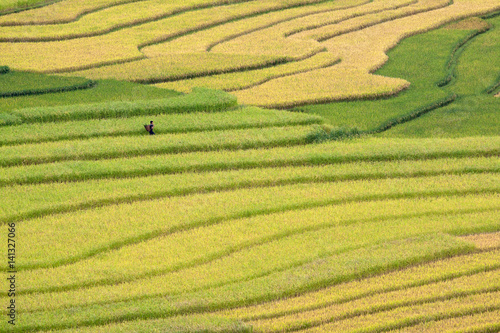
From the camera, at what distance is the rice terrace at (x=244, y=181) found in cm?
1436

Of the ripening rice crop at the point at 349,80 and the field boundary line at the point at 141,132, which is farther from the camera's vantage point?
the ripening rice crop at the point at 349,80

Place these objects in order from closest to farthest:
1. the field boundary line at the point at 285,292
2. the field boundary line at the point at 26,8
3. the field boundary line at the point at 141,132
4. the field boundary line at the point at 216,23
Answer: the field boundary line at the point at 285,292 → the field boundary line at the point at 141,132 → the field boundary line at the point at 216,23 → the field boundary line at the point at 26,8

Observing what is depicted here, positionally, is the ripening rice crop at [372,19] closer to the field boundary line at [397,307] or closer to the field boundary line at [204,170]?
the field boundary line at [204,170]

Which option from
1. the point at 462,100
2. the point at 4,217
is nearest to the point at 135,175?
the point at 4,217

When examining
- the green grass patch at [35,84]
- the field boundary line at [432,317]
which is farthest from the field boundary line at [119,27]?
the field boundary line at [432,317]

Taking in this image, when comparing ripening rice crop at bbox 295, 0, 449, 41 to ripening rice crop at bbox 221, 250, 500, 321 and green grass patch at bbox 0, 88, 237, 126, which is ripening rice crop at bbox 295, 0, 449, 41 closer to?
green grass patch at bbox 0, 88, 237, 126

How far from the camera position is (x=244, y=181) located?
20.2m

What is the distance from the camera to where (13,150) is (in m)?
21.1

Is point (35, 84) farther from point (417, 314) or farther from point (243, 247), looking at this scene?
point (417, 314)

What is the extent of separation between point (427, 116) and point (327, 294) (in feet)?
48.3

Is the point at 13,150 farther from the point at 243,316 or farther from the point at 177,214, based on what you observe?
the point at 243,316

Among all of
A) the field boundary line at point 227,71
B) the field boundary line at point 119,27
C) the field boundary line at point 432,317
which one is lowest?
the field boundary line at point 432,317

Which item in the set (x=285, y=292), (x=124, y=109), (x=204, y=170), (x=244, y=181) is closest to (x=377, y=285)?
(x=285, y=292)

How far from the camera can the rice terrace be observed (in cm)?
1436
